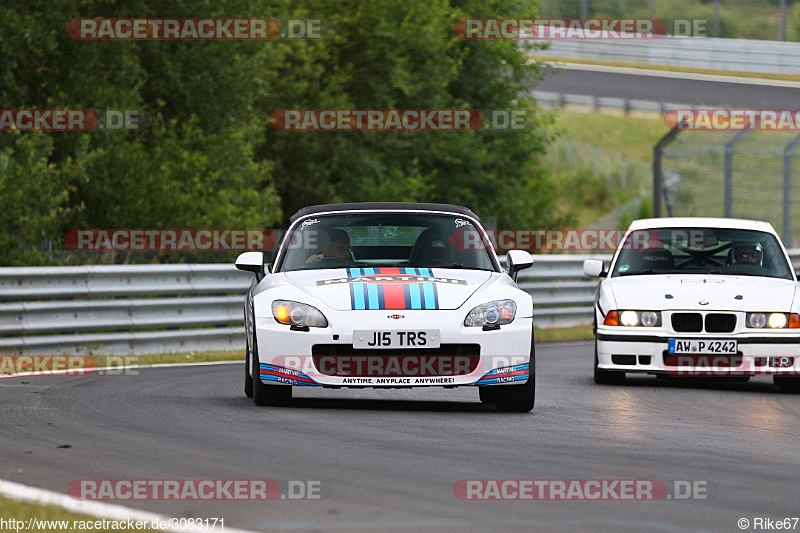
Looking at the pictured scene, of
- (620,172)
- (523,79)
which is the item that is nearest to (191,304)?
(523,79)

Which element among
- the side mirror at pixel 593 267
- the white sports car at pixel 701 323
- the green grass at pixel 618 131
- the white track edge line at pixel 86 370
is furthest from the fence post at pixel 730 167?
the green grass at pixel 618 131

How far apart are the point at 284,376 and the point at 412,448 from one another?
208 centimetres

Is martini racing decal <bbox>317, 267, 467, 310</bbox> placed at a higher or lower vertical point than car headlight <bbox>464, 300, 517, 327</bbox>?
higher

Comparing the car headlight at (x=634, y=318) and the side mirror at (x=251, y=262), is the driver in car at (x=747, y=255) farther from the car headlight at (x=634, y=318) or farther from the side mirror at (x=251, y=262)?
the side mirror at (x=251, y=262)

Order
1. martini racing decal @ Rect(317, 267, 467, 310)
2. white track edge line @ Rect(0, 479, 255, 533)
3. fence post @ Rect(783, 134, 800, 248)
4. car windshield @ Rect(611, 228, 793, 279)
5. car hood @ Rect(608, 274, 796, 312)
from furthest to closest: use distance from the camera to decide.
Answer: fence post @ Rect(783, 134, 800, 248) < car windshield @ Rect(611, 228, 793, 279) < car hood @ Rect(608, 274, 796, 312) < martini racing decal @ Rect(317, 267, 467, 310) < white track edge line @ Rect(0, 479, 255, 533)

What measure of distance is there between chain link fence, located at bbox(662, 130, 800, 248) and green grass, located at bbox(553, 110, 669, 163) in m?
31.4

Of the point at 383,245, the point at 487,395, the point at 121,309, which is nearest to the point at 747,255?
the point at 487,395

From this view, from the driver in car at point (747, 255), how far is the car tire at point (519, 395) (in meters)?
3.94

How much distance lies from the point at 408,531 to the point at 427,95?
27.7m

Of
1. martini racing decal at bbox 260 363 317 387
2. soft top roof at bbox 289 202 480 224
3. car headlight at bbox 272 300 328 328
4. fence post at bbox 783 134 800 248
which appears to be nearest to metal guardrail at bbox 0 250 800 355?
soft top roof at bbox 289 202 480 224

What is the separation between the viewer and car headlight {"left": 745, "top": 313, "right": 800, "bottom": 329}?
1196cm

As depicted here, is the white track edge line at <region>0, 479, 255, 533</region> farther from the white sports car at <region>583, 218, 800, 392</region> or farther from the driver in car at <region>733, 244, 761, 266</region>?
the driver in car at <region>733, 244, 761, 266</region>

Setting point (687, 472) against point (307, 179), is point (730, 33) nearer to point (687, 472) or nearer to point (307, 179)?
point (307, 179)

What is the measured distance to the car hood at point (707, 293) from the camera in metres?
12.0
